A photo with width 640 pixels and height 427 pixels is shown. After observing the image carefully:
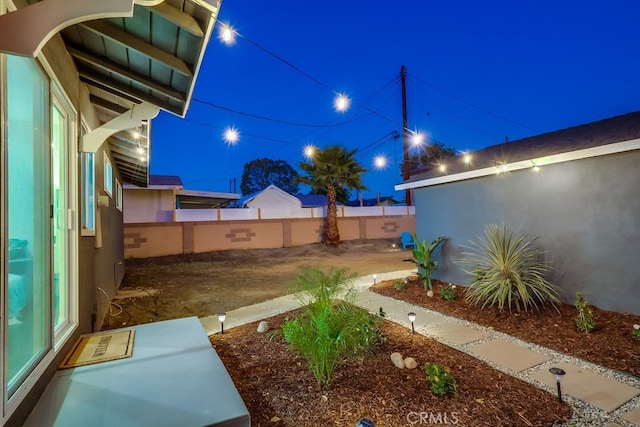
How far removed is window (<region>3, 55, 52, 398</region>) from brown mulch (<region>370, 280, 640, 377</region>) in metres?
4.61

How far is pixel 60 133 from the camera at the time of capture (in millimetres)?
2781

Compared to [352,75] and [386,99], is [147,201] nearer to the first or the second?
[386,99]

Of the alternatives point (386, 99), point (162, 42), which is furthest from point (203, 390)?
point (386, 99)

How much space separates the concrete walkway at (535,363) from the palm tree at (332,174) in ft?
30.5

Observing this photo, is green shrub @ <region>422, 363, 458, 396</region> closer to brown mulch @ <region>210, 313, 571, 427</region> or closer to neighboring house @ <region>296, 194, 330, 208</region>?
brown mulch @ <region>210, 313, 571, 427</region>

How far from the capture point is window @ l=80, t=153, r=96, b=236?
10.9 ft

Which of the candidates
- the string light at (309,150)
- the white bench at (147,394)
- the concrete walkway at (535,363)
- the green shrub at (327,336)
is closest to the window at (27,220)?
the white bench at (147,394)

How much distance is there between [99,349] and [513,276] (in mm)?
5062

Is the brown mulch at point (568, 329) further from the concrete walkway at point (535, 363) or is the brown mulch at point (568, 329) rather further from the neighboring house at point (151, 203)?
the neighboring house at point (151, 203)

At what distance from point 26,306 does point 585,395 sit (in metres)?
4.07

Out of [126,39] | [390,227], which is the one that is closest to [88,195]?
[126,39]

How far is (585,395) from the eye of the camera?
257 cm

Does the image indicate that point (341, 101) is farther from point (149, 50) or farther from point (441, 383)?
Result: point (441, 383)

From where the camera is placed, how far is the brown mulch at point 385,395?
7.39ft
